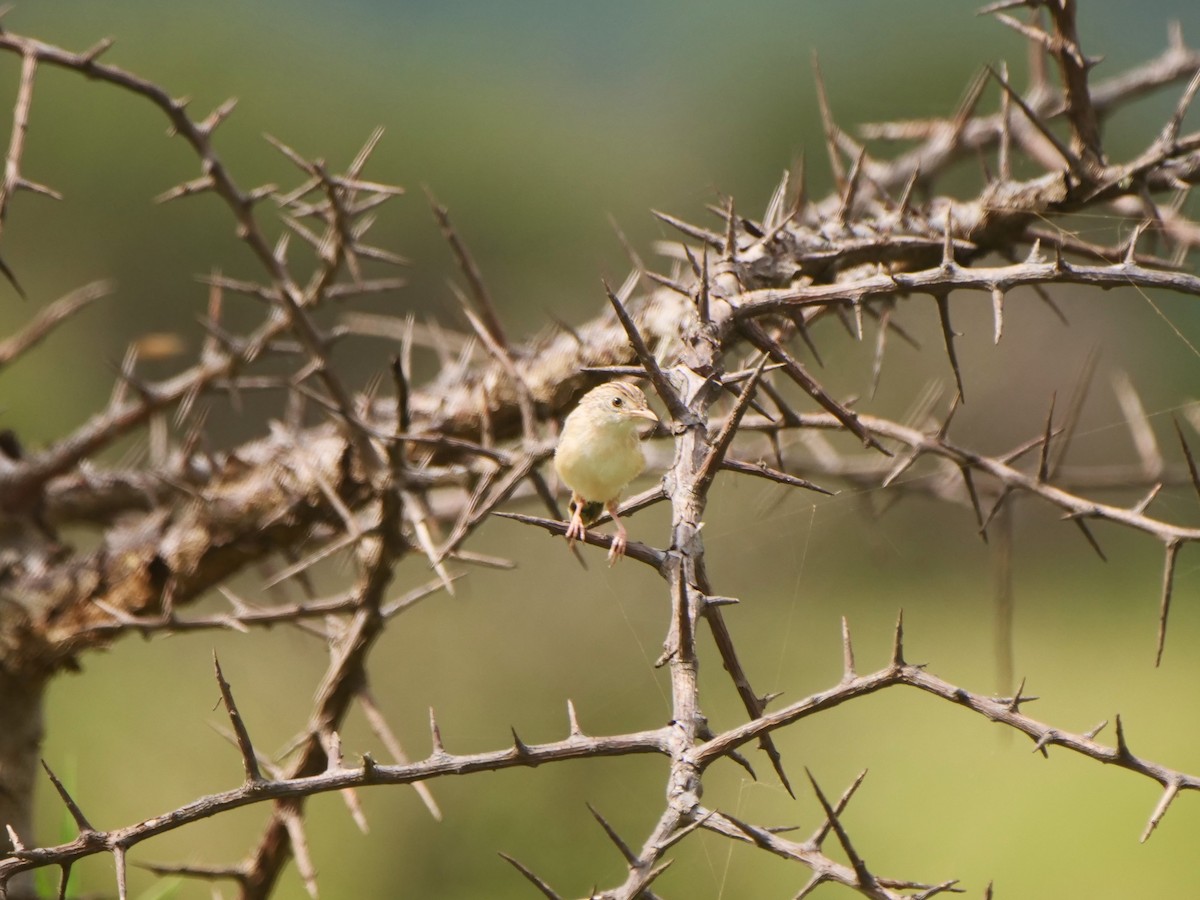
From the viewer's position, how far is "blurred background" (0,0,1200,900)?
2506 millimetres

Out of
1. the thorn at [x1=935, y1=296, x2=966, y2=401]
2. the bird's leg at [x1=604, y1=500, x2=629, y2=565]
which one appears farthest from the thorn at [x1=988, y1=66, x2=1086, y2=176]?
the bird's leg at [x1=604, y1=500, x2=629, y2=565]

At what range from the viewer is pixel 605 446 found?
0.70 meters

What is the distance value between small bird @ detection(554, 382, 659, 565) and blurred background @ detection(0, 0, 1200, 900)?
4.95 feet

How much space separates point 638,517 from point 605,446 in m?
1.98

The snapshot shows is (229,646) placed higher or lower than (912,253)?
lower

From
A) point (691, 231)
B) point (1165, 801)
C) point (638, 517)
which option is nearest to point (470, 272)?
point (691, 231)

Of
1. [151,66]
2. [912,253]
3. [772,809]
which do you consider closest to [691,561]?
[912,253]

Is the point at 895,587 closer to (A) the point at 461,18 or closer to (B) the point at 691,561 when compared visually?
(A) the point at 461,18

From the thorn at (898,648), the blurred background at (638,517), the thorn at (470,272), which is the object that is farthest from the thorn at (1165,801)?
the blurred background at (638,517)

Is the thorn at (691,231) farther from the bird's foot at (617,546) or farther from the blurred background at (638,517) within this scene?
the blurred background at (638,517)

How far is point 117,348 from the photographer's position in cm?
308

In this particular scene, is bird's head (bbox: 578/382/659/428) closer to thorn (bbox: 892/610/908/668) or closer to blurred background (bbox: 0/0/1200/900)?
thorn (bbox: 892/610/908/668)

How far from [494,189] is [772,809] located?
2.07 m

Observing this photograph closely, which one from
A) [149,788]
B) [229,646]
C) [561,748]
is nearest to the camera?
[561,748]
